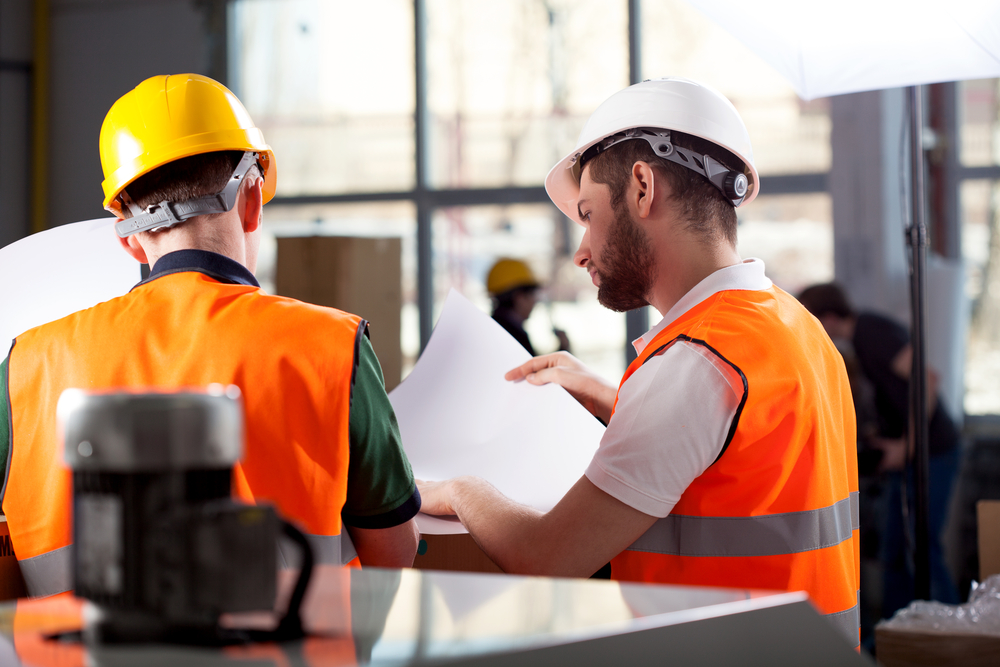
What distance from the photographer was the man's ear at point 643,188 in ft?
4.59

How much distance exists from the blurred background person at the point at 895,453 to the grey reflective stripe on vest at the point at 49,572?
378cm

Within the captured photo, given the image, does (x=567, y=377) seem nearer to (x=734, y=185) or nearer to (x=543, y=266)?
(x=734, y=185)

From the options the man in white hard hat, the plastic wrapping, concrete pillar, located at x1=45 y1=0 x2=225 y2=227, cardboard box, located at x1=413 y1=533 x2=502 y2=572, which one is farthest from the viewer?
concrete pillar, located at x1=45 y1=0 x2=225 y2=227

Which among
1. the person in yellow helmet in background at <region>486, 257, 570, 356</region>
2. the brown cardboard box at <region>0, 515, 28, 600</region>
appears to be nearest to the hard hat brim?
the brown cardboard box at <region>0, 515, 28, 600</region>

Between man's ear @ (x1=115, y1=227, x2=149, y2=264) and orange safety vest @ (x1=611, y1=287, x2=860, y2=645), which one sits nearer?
orange safety vest @ (x1=611, y1=287, x2=860, y2=645)

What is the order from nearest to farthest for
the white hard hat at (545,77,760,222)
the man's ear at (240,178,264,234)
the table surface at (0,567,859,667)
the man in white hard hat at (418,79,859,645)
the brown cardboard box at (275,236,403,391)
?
1. the table surface at (0,567,859,667)
2. the man in white hard hat at (418,79,859,645)
3. the man's ear at (240,178,264,234)
4. the white hard hat at (545,77,760,222)
5. the brown cardboard box at (275,236,403,391)

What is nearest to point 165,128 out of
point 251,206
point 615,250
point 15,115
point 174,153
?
point 174,153

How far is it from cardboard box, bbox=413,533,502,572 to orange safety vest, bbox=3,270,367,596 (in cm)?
45

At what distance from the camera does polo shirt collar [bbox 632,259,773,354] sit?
133 cm

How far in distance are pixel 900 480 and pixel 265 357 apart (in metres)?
3.91

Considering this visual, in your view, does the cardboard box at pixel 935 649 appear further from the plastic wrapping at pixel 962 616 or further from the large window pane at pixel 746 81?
the large window pane at pixel 746 81

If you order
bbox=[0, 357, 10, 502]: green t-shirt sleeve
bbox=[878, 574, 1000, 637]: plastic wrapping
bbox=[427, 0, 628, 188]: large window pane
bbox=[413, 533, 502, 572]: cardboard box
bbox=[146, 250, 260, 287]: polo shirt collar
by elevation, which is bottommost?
bbox=[878, 574, 1000, 637]: plastic wrapping

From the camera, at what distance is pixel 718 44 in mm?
4777

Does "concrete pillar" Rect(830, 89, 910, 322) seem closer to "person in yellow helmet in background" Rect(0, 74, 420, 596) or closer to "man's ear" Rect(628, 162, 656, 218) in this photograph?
"man's ear" Rect(628, 162, 656, 218)
